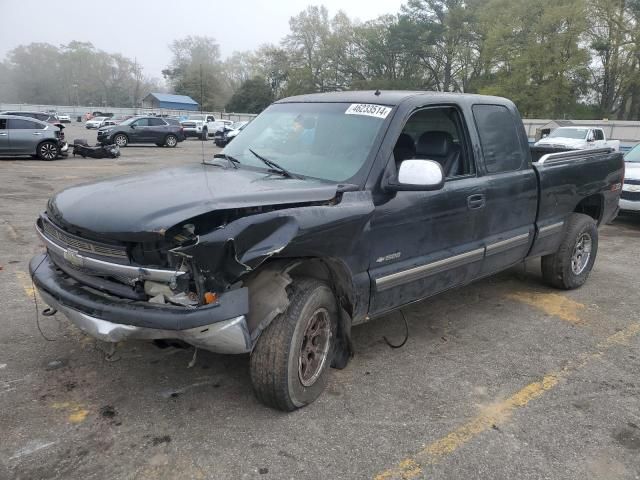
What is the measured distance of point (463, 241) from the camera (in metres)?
4.06

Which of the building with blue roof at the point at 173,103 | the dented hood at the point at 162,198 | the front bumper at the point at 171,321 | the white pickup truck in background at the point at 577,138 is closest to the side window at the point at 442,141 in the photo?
the dented hood at the point at 162,198

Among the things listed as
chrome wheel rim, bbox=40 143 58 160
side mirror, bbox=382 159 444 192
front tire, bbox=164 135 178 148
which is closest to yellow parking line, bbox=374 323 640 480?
side mirror, bbox=382 159 444 192

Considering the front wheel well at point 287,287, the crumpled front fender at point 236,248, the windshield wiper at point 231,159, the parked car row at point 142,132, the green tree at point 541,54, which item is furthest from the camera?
the green tree at point 541,54

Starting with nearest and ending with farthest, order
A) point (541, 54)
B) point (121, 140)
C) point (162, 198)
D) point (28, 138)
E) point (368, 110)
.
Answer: point (162, 198)
point (368, 110)
point (28, 138)
point (121, 140)
point (541, 54)

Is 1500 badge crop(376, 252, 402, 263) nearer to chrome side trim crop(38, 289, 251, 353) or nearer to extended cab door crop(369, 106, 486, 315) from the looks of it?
extended cab door crop(369, 106, 486, 315)

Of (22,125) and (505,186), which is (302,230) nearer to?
(505,186)

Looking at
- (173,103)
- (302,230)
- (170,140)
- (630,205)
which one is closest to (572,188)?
(302,230)

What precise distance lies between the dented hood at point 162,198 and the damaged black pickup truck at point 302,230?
0.5 inches

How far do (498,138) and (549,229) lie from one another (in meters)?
1.14

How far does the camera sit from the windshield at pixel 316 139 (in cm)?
353

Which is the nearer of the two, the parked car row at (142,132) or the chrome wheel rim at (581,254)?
the chrome wheel rim at (581,254)

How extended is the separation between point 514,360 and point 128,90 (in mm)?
118322

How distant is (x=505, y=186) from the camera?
14.3ft

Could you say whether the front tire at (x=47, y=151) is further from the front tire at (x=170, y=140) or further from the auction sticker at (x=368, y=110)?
the auction sticker at (x=368, y=110)
